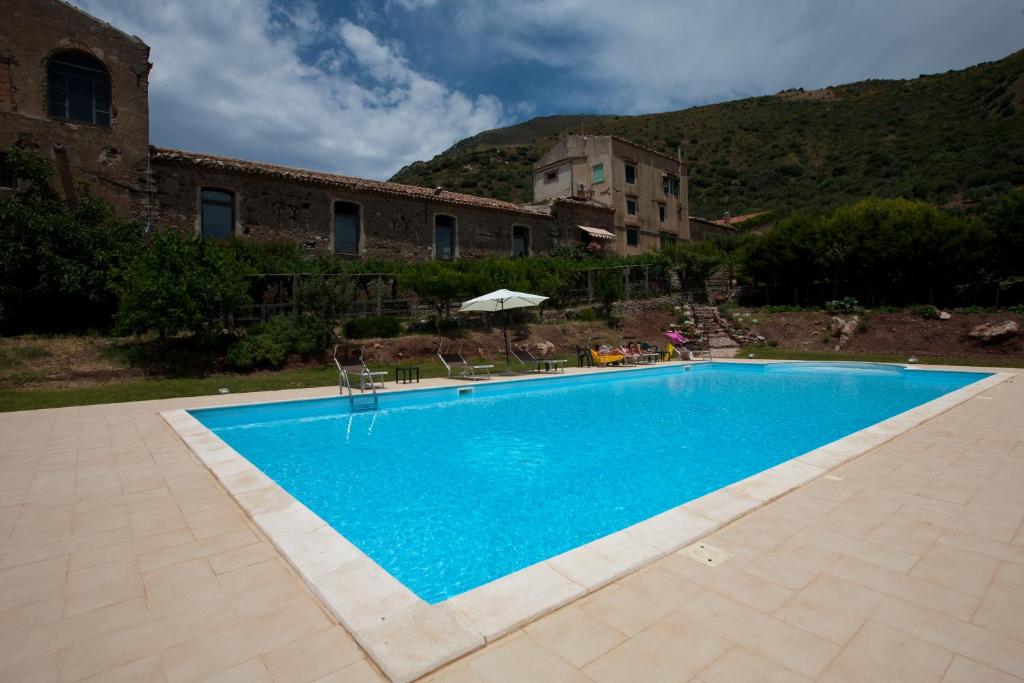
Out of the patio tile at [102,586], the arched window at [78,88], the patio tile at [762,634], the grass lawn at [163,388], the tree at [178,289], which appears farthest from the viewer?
the arched window at [78,88]

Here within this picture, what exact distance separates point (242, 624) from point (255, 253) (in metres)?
15.9

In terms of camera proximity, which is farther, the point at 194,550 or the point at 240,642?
the point at 194,550

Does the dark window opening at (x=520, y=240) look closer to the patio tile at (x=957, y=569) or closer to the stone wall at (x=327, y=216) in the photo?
the stone wall at (x=327, y=216)

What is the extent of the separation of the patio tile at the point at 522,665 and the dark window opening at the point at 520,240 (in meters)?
22.7

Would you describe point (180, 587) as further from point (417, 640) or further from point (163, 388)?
point (163, 388)

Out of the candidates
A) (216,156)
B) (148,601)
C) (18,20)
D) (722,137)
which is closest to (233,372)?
(216,156)

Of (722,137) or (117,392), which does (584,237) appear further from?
(722,137)

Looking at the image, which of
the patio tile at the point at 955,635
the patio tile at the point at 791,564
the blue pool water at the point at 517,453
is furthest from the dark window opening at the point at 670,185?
the patio tile at the point at 955,635

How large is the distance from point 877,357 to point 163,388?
20.3m

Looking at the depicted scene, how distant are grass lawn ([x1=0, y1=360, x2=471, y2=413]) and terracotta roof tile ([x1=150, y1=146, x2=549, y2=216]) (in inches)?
318

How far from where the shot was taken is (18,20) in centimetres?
1402

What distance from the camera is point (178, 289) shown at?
1140cm

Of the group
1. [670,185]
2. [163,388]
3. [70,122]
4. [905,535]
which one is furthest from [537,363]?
[670,185]

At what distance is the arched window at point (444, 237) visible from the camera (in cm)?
2169
